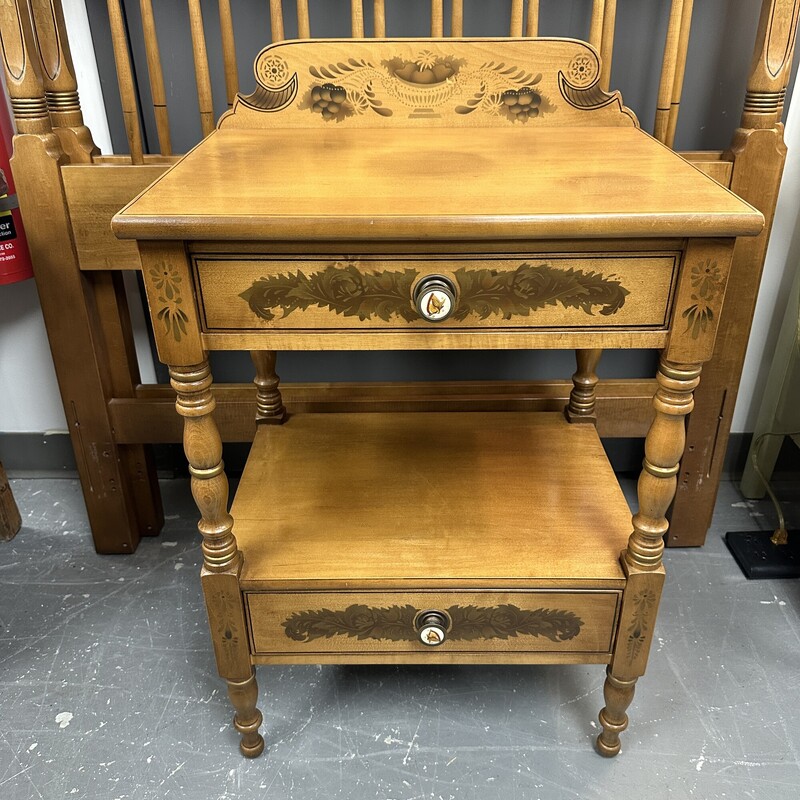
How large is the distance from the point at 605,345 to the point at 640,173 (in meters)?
0.23

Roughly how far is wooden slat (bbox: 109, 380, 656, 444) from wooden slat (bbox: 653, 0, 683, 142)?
0.48 m

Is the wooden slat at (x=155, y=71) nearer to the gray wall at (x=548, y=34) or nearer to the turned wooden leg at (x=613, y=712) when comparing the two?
the gray wall at (x=548, y=34)

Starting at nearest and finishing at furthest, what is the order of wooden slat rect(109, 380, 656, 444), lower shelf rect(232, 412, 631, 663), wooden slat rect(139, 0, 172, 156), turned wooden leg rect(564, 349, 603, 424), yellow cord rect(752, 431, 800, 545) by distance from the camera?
lower shelf rect(232, 412, 631, 663)
wooden slat rect(139, 0, 172, 156)
turned wooden leg rect(564, 349, 603, 424)
wooden slat rect(109, 380, 656, 444)
yellow cord rect(752, 431, 800, 545)

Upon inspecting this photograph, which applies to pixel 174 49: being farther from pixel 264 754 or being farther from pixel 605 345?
pixel 264 754

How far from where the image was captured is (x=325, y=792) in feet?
3.62

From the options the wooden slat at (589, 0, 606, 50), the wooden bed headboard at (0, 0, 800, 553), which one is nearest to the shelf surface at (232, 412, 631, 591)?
the wooden bed headboard at (0, 0, 800, 553)

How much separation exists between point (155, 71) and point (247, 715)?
1.07 m

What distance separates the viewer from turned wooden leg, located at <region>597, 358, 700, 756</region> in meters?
0.88

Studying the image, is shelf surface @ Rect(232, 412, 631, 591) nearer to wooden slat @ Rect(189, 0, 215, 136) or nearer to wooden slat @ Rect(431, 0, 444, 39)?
wooden slat @ Rect(189, 0, 215, 136)

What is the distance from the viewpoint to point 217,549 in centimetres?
99

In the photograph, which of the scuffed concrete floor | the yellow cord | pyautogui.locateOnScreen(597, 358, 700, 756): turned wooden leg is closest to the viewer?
pyautogui.locateOnScreen(597, 358, 700, 756): turned wooden leg

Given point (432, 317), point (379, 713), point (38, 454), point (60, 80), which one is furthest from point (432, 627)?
point (38, 454)

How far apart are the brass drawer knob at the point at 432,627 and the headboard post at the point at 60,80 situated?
0.97 meters

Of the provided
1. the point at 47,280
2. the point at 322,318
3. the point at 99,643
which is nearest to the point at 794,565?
the point at 322,318
